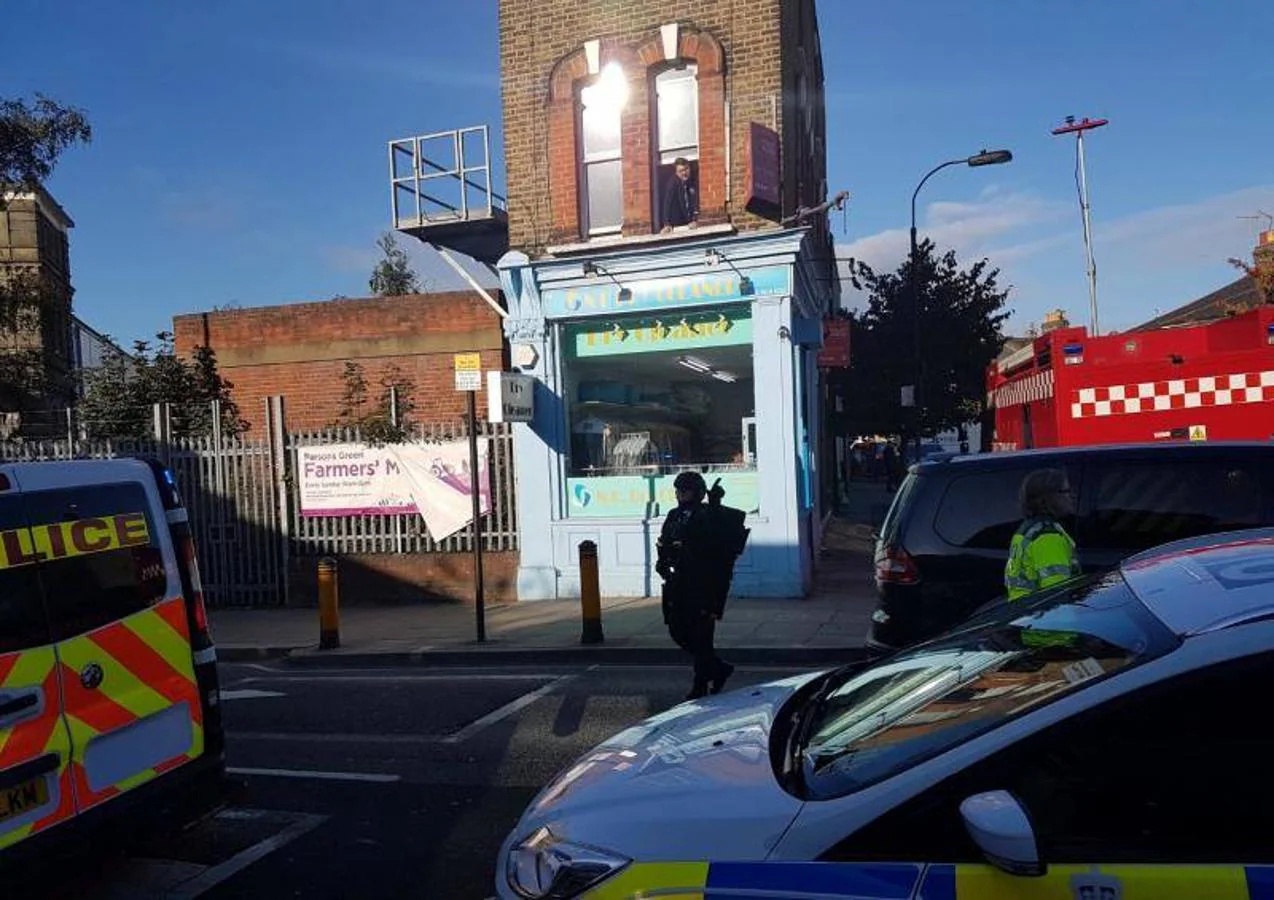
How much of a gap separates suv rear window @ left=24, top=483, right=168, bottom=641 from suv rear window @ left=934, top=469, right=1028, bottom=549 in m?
4.51

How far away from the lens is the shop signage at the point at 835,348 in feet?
51.4

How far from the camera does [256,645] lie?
10.6m

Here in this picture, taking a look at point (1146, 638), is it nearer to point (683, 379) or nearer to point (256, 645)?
point (256, 645)

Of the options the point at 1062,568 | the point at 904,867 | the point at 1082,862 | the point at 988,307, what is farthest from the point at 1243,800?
the point at 988,307

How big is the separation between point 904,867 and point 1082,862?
359mm

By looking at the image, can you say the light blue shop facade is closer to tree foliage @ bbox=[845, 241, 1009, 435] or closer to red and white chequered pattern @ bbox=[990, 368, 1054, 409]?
red and white chequered pattern @ bbox=[990, 368, 1054, 409]

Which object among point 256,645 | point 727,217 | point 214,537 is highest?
point 727,217

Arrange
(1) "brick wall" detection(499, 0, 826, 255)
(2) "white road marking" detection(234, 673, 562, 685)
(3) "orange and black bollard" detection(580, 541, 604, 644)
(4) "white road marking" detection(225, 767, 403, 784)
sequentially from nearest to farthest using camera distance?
(4) "white road marking" detection(225, 767, 403, 784), (2) "white road marking" detection(234, 673, 562, 685), (3) "orange and black bollard" detection(580, 541, 604, 644), (1) "brick wall" detection(499, 0, 826, 255)

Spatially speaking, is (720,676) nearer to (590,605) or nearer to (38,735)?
(590,605)

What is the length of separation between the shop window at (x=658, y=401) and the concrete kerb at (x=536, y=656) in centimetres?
362

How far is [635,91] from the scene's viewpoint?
12375 mm

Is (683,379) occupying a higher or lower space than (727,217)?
lower

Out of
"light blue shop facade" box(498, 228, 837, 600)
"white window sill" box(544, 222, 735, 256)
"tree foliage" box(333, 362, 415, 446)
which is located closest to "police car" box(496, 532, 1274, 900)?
"light blue shop facade" box(498, 228, 837, 600)

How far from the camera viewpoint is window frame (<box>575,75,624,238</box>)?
12.6 m
